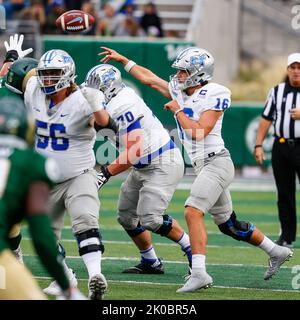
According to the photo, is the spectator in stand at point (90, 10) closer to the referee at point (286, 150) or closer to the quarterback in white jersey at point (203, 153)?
the referee at point (286, 150)

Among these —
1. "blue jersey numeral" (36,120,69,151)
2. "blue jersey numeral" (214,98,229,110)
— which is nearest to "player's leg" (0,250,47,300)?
"blue jersey numeral" (36,120,69,151)

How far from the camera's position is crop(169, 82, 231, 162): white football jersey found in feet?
22.0

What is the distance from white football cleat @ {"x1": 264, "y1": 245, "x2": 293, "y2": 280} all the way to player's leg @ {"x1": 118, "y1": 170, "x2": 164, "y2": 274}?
91cm

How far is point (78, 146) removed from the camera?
639 centimetres

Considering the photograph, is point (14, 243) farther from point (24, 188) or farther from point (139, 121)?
point (24, 188)

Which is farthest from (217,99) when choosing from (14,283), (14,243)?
(14,283)

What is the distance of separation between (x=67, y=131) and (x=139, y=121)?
749mm

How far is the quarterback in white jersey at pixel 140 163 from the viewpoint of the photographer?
679cm

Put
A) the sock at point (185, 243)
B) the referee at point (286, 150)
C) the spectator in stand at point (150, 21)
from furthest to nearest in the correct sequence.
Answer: the spectator in stand at point (150, 21), the referee at point (286, 150), the sock at point (185, 243)

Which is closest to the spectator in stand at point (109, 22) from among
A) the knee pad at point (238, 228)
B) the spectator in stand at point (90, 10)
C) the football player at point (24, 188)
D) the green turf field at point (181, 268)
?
the spectator in stand at point (90, 10)

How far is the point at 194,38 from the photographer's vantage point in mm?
17516

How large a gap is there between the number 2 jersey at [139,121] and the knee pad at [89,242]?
1.02m
